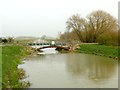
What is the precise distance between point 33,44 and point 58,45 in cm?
442

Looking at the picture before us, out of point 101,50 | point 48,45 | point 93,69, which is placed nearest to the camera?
point 93,69

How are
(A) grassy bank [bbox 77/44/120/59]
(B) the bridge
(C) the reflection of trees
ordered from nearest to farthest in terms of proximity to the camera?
1. (C) the reflection of trees
2. (A) grassy bank [bbox 77/44/120/59]
3. (B) the bridge

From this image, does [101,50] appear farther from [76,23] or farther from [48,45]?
[76,23]

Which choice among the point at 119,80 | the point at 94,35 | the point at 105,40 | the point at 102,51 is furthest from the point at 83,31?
the point at 119,80

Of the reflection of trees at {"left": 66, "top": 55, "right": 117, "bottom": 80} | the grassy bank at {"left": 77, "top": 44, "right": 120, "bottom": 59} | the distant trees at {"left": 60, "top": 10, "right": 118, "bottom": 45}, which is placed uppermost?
the distant trees at {"left": 60, "top": 10, "right": 118, "bottom": 45}

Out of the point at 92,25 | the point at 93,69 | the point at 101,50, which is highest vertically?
the point at 92,25

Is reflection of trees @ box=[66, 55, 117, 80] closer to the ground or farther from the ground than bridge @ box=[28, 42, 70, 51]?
closer to the ground

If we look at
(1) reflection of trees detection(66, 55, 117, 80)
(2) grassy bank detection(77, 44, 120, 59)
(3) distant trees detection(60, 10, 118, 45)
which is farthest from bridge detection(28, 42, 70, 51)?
(1) reflection of trees detection(66, 55, 117, 80)

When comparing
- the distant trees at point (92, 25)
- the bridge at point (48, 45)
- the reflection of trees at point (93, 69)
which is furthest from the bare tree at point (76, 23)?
the reflection of trees at point (93, 69)

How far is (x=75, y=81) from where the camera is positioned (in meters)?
15.1

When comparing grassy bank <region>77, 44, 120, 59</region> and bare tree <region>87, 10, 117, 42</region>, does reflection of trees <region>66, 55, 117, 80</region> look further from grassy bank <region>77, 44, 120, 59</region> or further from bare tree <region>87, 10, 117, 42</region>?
bare tree <region>87, 10, 117, 42</region>

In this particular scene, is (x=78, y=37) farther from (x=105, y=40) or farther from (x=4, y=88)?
(x=4, y=88)

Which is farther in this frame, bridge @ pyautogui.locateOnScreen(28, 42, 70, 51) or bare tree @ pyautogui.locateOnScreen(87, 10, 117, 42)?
bare tree @ pyautogui.locateOnScreen(87, 10, 117, 42)

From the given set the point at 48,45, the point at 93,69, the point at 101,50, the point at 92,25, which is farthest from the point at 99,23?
the point at 93,69
